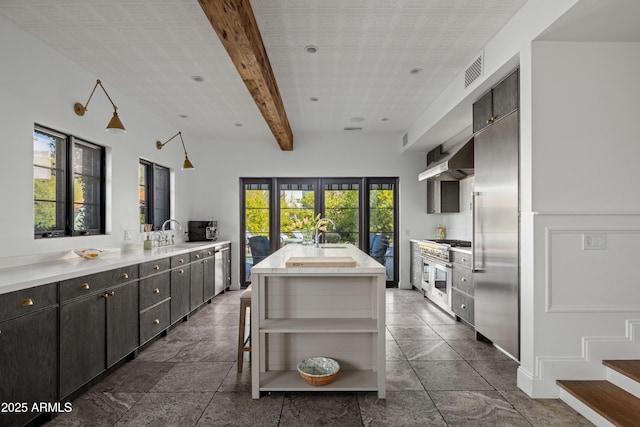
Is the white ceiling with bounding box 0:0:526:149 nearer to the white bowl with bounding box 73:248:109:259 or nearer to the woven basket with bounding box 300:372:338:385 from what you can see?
the white bowl with bounding box 73:248:109:259

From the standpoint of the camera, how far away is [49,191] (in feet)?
10.4

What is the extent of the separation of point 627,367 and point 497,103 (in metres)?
2.13

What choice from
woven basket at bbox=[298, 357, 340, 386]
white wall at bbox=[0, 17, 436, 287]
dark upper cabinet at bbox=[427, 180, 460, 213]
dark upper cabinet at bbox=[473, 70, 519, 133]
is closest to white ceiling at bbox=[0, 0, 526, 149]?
white wall at bbox=[0, 17, 436, 287]

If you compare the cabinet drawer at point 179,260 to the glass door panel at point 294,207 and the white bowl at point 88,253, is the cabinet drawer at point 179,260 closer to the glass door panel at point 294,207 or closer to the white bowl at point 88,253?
the white bowl at point 88,253

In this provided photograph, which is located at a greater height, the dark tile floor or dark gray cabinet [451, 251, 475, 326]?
dark gray cabinet [451, 251, 475, 326]

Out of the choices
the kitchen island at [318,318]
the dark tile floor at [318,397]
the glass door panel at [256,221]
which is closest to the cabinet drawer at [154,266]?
the dark tile floor at [318,397]

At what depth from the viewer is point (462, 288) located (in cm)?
414

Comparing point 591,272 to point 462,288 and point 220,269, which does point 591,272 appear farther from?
point 220,269

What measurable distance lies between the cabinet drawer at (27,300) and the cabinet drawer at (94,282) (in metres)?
0.09

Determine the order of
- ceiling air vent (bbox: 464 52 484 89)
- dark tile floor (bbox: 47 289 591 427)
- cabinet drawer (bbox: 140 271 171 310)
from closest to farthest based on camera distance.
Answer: dark tile floor (bbox: 47 289 591 427) < ceiling air vent (bbox: 464 52 484 89) < cabinet drawer (bbox: 140 271 171 310)

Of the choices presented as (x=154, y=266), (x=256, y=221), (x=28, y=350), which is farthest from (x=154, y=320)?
(x=256, y=221)

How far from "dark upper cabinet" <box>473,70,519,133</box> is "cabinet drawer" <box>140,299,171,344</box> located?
3586mm

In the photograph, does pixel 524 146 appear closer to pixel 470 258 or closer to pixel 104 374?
pixel 470 258

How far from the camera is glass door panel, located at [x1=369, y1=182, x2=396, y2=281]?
6367 mm
